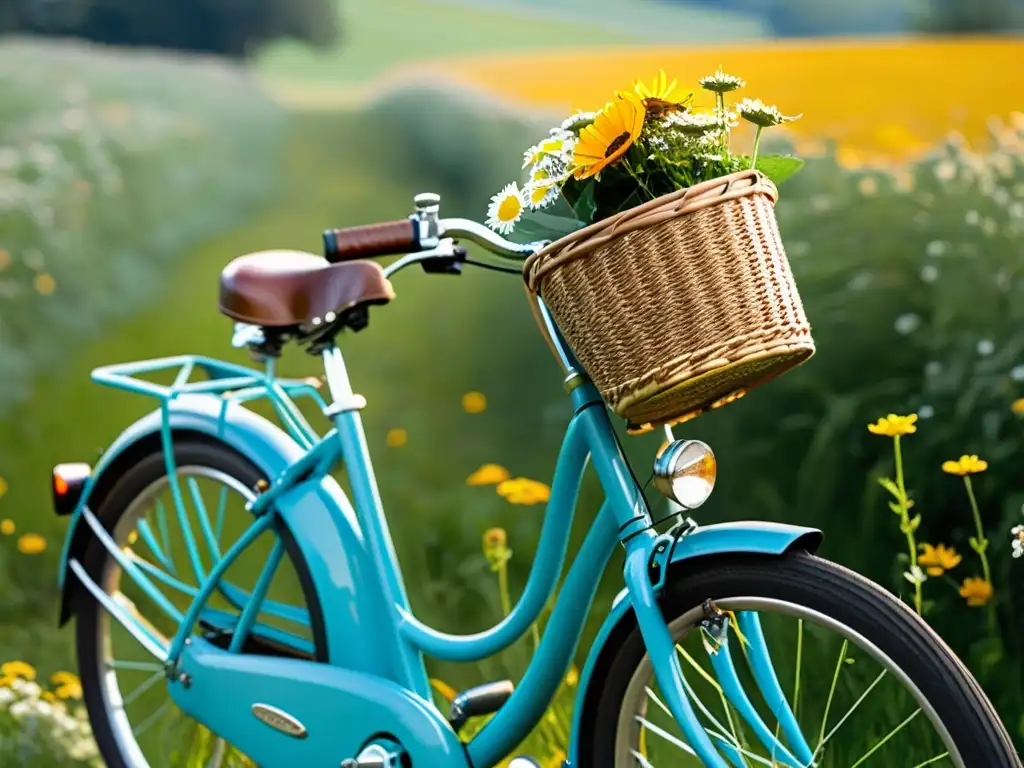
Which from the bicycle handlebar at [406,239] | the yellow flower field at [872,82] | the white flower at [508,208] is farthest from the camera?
the yellow flower field at [872,82]

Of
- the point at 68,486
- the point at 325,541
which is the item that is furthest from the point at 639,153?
the point at 68,486

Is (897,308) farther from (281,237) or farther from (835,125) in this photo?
(281,237)

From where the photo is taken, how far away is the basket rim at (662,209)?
1698 millimetres

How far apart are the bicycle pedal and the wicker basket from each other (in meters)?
0.74

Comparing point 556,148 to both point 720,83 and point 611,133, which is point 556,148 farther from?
point 720,83

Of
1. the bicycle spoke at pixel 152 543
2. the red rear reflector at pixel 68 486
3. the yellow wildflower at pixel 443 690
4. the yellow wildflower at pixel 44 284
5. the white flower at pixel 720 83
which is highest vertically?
the yellow wildflower at pixel 44 284

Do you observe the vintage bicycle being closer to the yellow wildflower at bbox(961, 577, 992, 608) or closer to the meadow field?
the yellow wildflower at bbox(961, 577, 992, 608)

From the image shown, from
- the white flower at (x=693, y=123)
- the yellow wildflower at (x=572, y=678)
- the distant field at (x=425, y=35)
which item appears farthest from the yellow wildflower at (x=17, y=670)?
the white flower at (x=693, y=123)

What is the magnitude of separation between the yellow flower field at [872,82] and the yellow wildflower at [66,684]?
181cm

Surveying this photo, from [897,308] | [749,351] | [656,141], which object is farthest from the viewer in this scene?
[897,308]

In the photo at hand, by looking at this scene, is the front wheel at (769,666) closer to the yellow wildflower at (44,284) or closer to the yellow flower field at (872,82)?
the yellow flower field at (872,82)

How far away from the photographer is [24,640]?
3.53m

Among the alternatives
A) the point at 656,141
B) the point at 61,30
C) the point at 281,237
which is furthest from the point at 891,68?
the point at 61,30

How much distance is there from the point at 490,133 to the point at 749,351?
2506 mm
